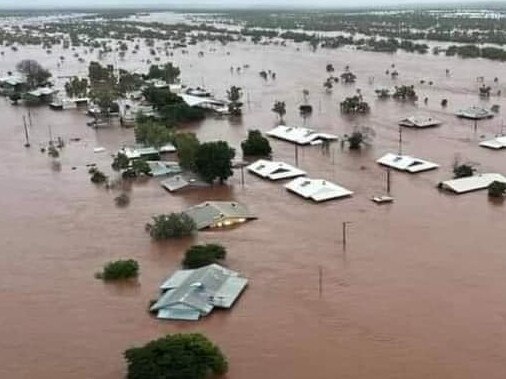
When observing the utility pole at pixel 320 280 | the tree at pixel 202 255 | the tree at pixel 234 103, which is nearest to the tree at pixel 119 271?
the tree at pixel 202 255

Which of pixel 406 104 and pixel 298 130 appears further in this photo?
pixel 406 104

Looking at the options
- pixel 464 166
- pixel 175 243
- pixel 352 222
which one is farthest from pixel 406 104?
pixel 175 243

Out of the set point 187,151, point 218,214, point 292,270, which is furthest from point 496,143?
point 292,270

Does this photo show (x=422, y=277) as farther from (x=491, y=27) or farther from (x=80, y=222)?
(x=491, y=27)

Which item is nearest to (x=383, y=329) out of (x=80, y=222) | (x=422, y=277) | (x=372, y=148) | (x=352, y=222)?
(x=422, y=277)

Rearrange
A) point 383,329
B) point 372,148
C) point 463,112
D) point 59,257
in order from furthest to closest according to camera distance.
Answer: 1. point 463,112
2. point 372,148
3. point 59,257
4. point 383,329

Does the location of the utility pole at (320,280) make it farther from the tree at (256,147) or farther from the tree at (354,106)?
the tree at (354,106)

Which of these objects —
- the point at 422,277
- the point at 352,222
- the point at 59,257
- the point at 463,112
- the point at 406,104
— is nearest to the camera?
the point at 422,277

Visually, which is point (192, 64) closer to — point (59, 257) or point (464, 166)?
point (464, 166)
